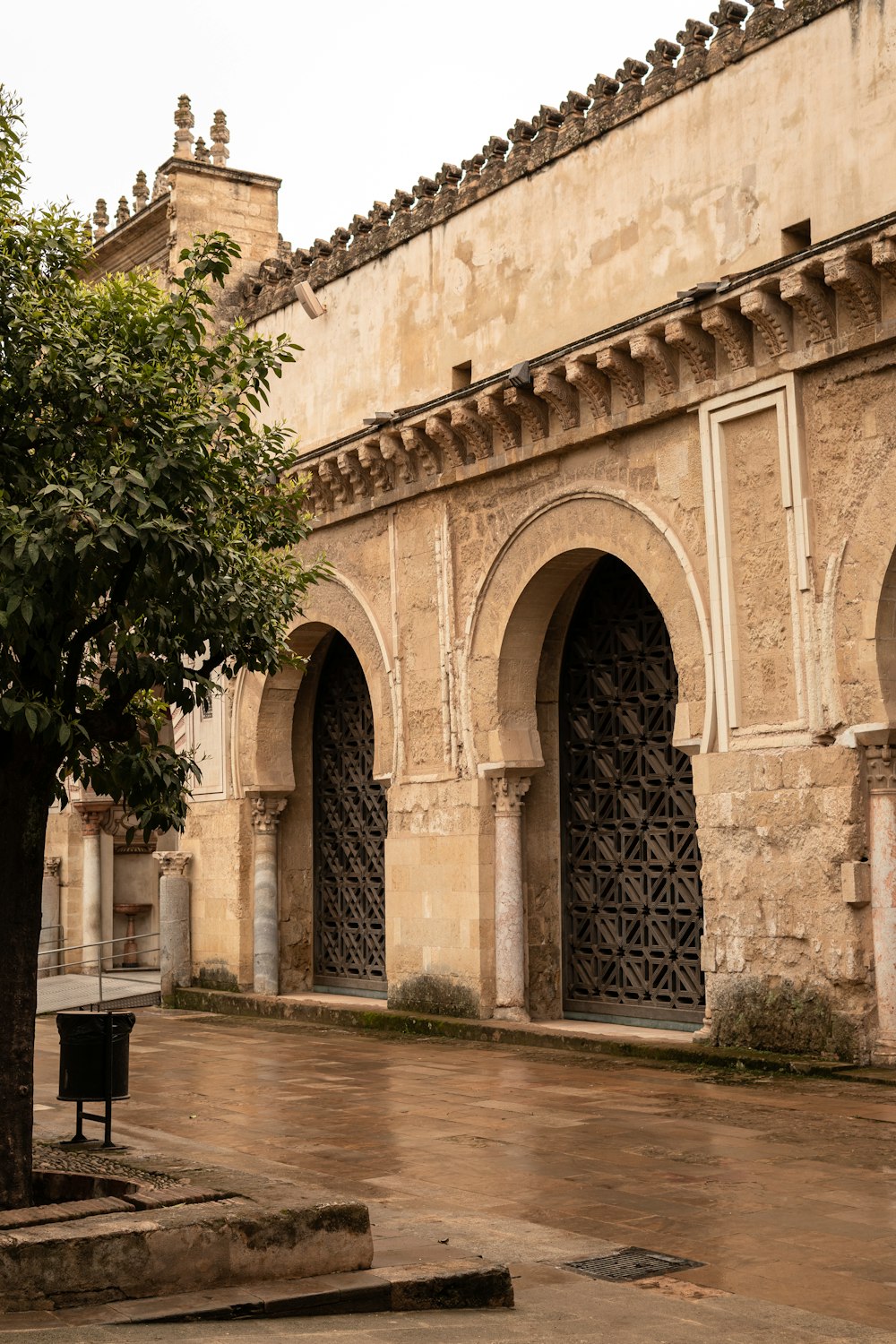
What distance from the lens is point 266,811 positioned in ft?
54.7

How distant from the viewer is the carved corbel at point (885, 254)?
31.4ft

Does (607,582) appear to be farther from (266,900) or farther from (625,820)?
(266,900)

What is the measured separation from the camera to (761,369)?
10773mm

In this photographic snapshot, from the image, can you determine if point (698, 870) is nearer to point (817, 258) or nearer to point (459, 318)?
point (817, 258)

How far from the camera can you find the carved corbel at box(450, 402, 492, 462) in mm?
13281

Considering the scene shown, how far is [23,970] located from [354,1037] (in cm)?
797

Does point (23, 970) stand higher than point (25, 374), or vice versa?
point (25, 374)

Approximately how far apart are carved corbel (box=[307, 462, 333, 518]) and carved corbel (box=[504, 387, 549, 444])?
297 centimetres

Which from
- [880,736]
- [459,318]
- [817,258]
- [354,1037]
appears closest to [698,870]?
[880,736]

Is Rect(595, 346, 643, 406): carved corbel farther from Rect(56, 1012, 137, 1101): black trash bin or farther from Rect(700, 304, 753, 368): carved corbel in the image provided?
Rect(56, 1012, 137, 1101): black trash bin

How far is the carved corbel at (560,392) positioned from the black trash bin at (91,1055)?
652cm

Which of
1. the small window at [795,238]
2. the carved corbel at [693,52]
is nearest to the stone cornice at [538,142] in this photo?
the carved corbel at [693,52]

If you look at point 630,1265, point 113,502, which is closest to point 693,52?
point 113,502

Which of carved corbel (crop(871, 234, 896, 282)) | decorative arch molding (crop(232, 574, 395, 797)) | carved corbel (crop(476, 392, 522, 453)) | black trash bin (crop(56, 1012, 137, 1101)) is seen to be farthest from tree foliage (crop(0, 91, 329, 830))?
decorative arch molding (crop(232, 574, 395, 797))
